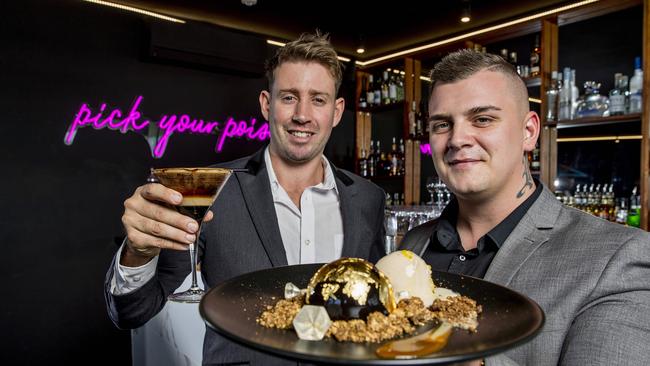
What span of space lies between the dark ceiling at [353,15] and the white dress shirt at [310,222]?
11.2 feet

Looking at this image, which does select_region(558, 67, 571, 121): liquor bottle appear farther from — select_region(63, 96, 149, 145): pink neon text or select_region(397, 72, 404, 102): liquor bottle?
select_region(63, 96, 149, 145): pink neon text

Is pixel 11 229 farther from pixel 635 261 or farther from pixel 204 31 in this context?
pixel 635 261

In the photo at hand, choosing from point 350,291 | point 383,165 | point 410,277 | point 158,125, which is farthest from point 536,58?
point 350,291

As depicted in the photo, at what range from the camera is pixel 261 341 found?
79cm

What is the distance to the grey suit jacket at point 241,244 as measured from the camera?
1648 mm

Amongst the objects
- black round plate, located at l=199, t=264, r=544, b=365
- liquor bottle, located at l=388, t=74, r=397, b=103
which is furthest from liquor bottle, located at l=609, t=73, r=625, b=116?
black round plate, located at l=199, t=264, r=544, b=365

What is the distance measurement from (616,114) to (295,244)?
3193 mm

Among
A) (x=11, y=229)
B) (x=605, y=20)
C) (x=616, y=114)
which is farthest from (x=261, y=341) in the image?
(x=605, y=20)

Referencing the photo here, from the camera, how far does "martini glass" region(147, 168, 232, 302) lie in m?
1.25

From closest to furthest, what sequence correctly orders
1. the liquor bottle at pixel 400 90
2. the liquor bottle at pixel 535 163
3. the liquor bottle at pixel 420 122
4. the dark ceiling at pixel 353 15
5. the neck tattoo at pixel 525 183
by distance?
the neck tattoo at pixel 525 183 → the liquor bottle at pixel 535 163 → the dark ceiling at pixel 353 15 → the liquor bottle at pixel 420 122 → the liquor bottle at pixel 400 90

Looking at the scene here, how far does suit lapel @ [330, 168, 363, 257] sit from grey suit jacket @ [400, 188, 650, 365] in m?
0.76

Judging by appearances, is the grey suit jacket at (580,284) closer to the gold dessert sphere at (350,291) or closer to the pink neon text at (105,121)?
the gold dessert sphere at (350,291)

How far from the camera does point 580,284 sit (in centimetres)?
130

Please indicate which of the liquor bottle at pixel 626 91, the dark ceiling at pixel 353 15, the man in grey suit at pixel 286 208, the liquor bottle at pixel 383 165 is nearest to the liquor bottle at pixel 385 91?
the dark ceiling at pixel 353 15
